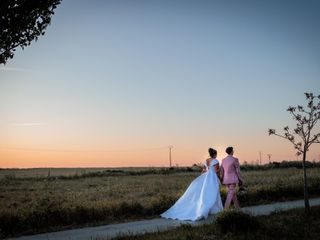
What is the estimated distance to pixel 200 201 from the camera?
15.8m

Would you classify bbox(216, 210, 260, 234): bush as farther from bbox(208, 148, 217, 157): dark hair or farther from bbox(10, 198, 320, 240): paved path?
bbox(208, 148, 217, 157): dark hair

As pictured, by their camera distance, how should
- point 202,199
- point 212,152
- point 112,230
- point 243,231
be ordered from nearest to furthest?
point 243,231, point 112,230, point 202,199, point 212,152

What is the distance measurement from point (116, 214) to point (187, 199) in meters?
2.48

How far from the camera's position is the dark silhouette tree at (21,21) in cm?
Result: 1212

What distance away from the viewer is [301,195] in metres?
21.8

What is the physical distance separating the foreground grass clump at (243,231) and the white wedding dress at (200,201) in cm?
273

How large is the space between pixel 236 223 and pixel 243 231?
0.95 feet

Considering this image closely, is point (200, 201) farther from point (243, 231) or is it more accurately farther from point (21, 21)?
point (21, 21)

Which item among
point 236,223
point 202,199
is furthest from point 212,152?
point 236,223

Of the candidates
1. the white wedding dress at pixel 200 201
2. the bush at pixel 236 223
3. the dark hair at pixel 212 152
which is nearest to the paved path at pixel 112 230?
the white wedding dress at pixel 200 201

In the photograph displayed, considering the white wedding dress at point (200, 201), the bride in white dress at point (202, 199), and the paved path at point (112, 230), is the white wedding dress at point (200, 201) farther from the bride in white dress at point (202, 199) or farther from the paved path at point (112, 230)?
the paved path at point (112, 230)

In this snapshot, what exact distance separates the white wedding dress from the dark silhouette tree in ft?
23.2

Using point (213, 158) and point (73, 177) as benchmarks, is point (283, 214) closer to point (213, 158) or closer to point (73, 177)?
point (213, 158)

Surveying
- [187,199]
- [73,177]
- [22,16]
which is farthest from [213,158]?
[73,177]
